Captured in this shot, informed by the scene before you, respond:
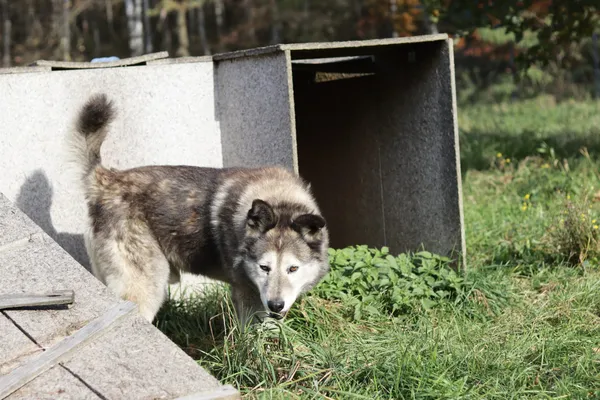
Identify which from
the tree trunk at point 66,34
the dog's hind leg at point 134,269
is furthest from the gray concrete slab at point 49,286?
the tree trunk at point 66,34

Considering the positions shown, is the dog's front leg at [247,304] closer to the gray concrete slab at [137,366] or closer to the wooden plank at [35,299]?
the gray concrete slab at [137,366]

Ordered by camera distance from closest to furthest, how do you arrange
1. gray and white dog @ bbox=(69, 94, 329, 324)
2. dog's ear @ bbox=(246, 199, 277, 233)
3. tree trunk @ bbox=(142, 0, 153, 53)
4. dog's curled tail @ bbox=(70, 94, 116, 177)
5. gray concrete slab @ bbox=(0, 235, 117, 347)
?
gray concrete slab @ bbox=(0, 235, 117, 347) → dog's ear @ bbox=(246, 199, 277, 233) → gray and white dog @ bbox=(69, 94, 329, 324) → dog's curled tail @ bbox=(70, 94, 116, 177) → tree trunk @ bbox=(142, 0, 153, 53)

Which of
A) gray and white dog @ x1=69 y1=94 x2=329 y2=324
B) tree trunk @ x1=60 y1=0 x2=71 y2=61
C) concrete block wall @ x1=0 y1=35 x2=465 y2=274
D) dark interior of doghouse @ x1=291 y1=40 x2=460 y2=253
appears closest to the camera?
gray and white dog @ x1=69 y1=94 x2=329 y2=324

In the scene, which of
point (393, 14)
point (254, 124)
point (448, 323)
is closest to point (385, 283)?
point (448, 323)

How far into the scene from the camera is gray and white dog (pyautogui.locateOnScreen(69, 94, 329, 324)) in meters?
4.69

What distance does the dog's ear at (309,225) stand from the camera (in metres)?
4.49

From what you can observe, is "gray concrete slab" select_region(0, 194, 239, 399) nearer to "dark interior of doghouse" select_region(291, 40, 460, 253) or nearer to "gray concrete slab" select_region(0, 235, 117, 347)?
"gray concrete slab" select_region(0, 235, 117, 347)

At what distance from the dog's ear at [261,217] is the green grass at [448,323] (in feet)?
2.04

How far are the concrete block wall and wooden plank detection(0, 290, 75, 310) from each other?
1476 mm

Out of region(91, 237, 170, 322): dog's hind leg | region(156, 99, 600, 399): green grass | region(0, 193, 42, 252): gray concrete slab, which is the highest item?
region(0, 193, 42, 252): gray concrete slab

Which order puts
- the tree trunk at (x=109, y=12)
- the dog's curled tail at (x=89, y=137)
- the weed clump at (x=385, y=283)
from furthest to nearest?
the tree trunk at (x=109, y=12), the weed clump at (x=385, y=283), the dog's curled tail at (x=89, y=137)

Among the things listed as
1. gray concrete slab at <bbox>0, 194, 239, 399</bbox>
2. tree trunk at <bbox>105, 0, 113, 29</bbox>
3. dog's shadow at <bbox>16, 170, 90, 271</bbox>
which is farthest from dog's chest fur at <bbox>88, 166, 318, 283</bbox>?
tree trunk at <bbox>105, 0, 113, 29</bbox>

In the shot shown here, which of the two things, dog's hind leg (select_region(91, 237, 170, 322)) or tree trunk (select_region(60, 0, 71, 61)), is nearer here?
dog's hind leg (select_region(91, 237, 170, 322))

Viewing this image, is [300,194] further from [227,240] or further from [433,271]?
[433,271]
